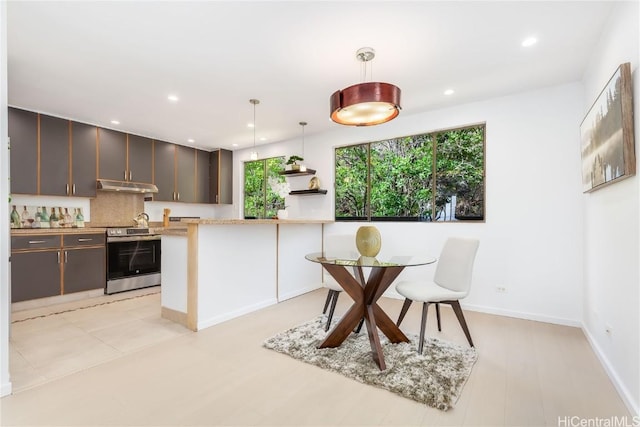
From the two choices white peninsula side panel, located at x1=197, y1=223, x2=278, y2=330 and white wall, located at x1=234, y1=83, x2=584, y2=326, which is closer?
white peninsula side panel, located at x1=197, y1=223, x2=278, y2=330

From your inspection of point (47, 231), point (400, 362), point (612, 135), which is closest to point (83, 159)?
point (47, 231)

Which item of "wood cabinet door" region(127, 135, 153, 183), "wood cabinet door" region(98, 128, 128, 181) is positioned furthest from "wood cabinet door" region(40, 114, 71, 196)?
"wood cabinet door" region(127, 135, 153, 183)

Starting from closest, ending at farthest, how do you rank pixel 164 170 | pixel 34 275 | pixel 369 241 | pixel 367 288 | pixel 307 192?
pixel 367 288, pixel 369 241, pixel 34 275, pixel 307 192, pixel 164 170

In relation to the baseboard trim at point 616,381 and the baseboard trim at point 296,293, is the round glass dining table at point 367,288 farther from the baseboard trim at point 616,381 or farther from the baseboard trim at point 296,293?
→ the baseboard trim at point 296,293

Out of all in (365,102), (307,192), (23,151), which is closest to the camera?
(365,102)

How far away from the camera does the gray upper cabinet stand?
6.13 m

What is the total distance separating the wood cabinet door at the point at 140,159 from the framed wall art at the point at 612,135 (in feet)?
19.0

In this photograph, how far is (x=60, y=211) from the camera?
4422 mm

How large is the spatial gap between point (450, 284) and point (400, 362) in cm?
89

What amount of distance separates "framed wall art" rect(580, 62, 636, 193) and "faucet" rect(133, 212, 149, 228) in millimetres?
5923

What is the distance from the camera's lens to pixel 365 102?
7.06ft

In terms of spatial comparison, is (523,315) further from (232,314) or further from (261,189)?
(261,189)

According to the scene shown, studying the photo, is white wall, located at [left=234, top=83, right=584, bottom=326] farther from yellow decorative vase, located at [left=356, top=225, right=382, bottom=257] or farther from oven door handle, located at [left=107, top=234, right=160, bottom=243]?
oven door handle, located at [left=107, top=234, right=160, bottom=243]

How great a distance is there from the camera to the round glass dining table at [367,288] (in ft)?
7.70
